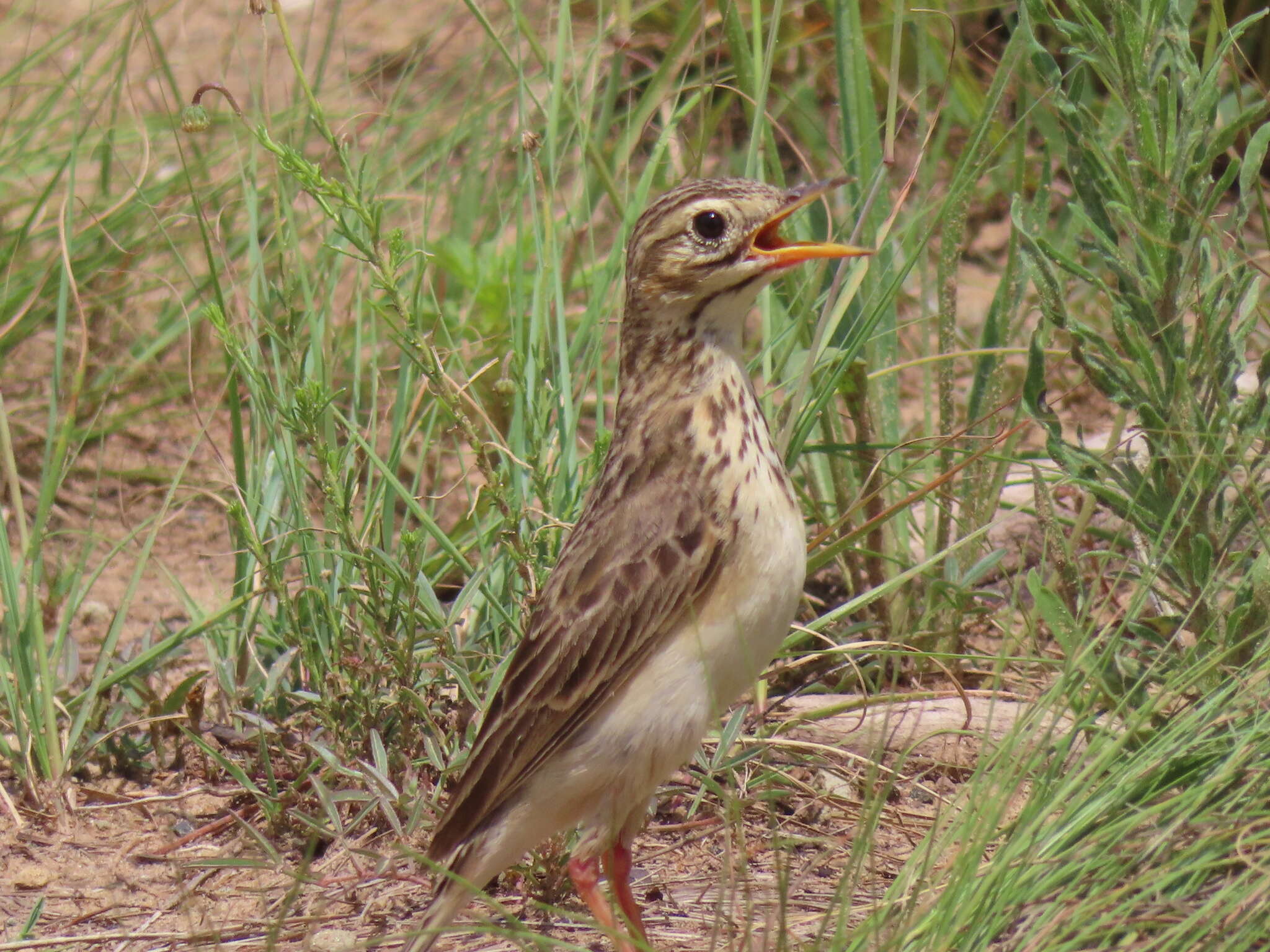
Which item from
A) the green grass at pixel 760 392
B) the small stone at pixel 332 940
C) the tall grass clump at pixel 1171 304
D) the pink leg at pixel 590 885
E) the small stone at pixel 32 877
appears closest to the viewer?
the green grass at pixel 760 392

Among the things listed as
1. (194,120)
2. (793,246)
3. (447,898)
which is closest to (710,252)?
(793,246)

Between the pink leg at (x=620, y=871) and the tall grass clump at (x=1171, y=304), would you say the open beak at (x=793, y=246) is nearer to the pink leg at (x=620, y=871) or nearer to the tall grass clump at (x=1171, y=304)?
the tall grass clump at (x=1171, y=304)

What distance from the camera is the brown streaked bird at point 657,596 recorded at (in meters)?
3.34

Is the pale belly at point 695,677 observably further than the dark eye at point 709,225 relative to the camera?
No

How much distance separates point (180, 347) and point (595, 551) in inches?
127

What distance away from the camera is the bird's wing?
11.1 feet

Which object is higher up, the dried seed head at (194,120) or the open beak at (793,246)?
the dried seed head at (194,120)

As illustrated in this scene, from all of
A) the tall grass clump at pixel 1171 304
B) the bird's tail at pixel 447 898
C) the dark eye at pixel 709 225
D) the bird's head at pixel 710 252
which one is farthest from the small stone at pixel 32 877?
the tall grass clump at pixel 1171 304

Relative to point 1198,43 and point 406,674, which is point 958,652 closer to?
point 406,674

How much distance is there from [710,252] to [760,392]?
4.64ft

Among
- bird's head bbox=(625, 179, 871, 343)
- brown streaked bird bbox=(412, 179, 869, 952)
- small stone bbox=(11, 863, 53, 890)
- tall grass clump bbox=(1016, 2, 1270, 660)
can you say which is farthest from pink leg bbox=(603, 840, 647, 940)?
small stone bbox=(11, 863, 53, 890)

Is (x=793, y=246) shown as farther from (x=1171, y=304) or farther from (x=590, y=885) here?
(x=590, y=885)

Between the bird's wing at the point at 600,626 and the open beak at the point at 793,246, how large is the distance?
18.5 inches

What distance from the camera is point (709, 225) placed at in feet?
11.7
